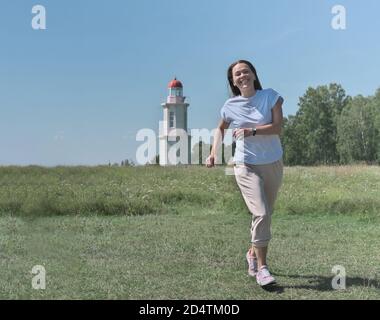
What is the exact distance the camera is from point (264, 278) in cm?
417

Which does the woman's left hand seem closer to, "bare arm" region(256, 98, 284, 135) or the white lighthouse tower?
"bare arm" region(256, 98, 284, 135)

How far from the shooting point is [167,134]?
8609 millimetres

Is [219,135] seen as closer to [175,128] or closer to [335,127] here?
[175,128]

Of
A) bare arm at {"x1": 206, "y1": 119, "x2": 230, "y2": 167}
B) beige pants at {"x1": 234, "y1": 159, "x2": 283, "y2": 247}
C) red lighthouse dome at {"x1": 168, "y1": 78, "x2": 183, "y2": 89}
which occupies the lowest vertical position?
beige pants at {"x1": 234, "y1": 159, "x2": 283, "y2": 247}

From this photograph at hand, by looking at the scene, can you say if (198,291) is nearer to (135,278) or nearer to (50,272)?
(135,278)

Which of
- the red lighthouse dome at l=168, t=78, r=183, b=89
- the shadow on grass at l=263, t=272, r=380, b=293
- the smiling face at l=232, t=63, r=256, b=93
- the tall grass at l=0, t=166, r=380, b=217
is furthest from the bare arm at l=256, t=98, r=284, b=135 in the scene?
the tall grass at l=0, t=166, r=380, b=217

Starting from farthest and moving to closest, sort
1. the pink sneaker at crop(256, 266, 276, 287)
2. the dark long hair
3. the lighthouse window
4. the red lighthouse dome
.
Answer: the lighthouse window, the red lighthouse dome, the dark long hair, the pink sneaker at crop(256, 266, 276, 287)

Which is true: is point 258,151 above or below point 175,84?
below

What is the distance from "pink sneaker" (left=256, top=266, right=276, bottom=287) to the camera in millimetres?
4148

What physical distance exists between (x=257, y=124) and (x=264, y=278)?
3.92ft

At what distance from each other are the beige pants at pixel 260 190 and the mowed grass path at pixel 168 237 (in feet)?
1.42

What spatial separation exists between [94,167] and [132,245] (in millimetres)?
7187

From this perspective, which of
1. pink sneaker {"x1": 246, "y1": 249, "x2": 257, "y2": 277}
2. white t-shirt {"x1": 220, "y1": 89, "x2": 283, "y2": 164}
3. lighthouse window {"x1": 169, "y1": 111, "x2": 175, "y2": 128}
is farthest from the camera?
lighthouse window {"x1": 169, "y1": 111, "x2": 175, "y2": 128}

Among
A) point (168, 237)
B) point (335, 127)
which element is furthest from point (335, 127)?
point (168, 237)
